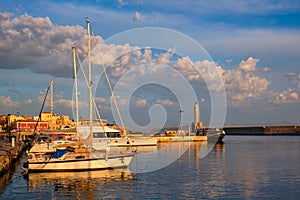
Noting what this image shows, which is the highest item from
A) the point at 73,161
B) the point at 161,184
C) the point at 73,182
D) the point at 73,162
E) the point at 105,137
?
the point at 105,137

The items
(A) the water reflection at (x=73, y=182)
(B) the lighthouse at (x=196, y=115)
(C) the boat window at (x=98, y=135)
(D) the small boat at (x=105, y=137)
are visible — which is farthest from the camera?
(B) the lighthouse at (x=196, y=115)

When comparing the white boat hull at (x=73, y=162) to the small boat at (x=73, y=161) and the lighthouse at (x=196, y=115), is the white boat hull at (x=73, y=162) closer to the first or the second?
the small boat at (x=73, y=161)

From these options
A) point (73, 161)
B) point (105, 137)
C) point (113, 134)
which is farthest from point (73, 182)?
point (113, 134)

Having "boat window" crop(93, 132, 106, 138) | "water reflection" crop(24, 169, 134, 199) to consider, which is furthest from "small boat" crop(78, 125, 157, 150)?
"water reflection" crop(24, 169, 134, 199)

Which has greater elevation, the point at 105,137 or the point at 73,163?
the point at 105,137

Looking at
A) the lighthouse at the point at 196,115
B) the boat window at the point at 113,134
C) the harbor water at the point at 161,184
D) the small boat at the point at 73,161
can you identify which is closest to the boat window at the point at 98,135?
the boat window at the point at 113,134

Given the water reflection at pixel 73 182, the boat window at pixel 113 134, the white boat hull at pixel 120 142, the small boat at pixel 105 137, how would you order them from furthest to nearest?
the boat window at pixel 113 134, the small boat at pixel 105 137, the white boat hull at pixel 120 142, the water reflection at pixel 73 182

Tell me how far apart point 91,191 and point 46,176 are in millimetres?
9103

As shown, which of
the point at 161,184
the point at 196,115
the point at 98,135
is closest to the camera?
the point at 161,184

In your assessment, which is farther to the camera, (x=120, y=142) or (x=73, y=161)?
(x=120, y=142)

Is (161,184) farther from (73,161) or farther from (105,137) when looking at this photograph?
(105,137)

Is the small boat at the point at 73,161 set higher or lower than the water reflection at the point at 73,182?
higher

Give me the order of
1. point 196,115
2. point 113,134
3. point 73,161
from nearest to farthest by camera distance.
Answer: point 73,161 < point 113,134 < point 196,115

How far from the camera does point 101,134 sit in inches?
3182
